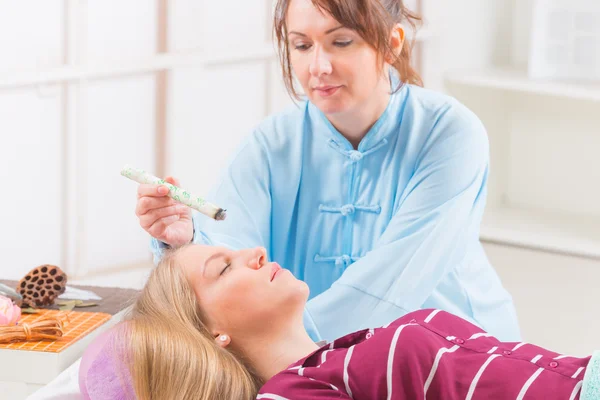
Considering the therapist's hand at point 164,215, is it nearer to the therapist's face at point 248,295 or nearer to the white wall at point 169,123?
the therapist's face at point 248,295

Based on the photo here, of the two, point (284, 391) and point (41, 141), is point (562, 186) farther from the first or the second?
point (284, 391)

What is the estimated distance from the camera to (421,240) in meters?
2.02

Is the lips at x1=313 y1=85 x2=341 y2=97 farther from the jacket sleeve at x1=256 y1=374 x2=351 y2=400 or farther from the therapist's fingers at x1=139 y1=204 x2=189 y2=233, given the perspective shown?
the jacket sleeve at x1=256 y1=374 x2=351 y2=400

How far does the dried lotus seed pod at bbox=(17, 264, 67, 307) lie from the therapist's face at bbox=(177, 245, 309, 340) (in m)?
0.32

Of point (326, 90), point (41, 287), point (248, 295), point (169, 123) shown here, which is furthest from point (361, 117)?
point (169, 123)

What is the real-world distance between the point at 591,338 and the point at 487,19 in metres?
1.47

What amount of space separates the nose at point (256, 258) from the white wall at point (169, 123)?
1134 mm

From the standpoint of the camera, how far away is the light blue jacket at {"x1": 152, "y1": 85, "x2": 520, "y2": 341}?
201cm

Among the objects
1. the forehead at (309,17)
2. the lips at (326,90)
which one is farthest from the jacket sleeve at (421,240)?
the forehead at (309,17)

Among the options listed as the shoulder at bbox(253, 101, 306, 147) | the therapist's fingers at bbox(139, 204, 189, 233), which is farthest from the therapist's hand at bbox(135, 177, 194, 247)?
the shoulder at bbox(253, 101, 306, 147)

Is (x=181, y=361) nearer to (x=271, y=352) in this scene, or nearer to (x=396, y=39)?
(x=271, y=352)

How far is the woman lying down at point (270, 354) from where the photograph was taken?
149cm

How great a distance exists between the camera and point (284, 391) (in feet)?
4.81

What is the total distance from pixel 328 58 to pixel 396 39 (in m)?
0.18
